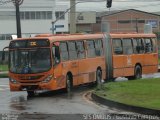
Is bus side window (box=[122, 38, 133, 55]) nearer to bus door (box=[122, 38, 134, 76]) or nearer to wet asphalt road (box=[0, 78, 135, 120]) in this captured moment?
bus door (box=[122, 38, 134, 76])

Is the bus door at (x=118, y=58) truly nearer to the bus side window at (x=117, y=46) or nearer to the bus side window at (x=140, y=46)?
the bus side window at (x=117, y=46)

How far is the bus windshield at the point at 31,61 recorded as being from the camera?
74.1 ft

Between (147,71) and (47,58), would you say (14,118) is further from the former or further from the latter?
(147,71)

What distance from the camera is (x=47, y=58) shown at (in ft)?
74.4

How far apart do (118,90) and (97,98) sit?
2.16 metres

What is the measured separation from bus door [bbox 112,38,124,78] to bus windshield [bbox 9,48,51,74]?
727 centimetres

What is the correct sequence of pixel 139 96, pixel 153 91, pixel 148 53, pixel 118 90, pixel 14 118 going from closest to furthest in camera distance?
pixel 14 118, pixel 139 96, pixel 153 91, pixel 118 90, pixel 148 53

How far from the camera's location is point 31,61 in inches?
896

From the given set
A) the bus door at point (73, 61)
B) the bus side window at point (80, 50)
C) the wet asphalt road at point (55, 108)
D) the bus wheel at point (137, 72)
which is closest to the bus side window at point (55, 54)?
the bus door at point (73, 61)

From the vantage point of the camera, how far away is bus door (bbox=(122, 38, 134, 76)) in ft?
99.1

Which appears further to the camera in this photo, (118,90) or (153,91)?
(118,90)

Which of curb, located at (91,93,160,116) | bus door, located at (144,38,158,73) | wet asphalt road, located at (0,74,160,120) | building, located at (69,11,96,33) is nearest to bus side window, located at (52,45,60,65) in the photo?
wet asphalt road, located at (0,74,160,120)

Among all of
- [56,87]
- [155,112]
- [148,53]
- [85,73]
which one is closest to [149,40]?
[148,53]

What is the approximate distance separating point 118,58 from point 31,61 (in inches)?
316
